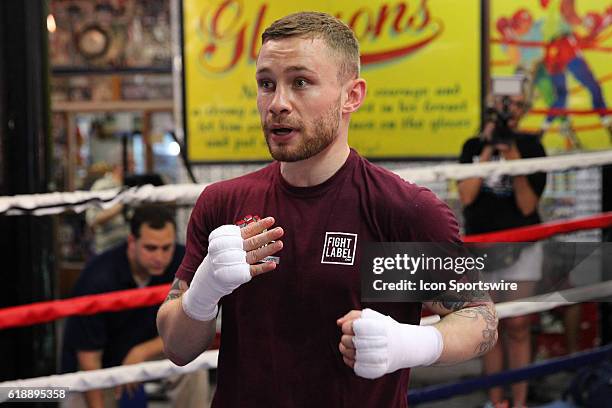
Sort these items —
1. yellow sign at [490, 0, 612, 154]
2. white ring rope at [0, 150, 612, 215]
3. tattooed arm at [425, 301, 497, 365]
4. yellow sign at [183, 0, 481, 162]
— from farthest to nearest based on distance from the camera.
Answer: yellow sign at [183, 0, 481, 162] → yellow sign at [490, 0, 612, 154] → white ring rope at [0, 150, 612, 215] → tattooed arm at [425, 301, 497, 365]

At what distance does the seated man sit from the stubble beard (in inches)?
83.8

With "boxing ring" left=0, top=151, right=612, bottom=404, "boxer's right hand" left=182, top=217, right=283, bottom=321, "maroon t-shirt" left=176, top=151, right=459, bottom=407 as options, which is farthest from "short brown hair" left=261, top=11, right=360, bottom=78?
"boxing ring" left=0, top=151, right=612, bottom=404

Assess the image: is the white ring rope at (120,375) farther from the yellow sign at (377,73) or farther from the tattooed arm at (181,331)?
the yellow sign at (377,73)

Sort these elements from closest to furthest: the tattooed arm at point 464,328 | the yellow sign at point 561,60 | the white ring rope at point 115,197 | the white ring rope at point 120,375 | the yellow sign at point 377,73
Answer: the tattooed arm at point 464,328, the white ring rope at point 120,375, the white ring rope at point 115,197, the yellow sign at point 561,60, the yellow sign at point 377,73

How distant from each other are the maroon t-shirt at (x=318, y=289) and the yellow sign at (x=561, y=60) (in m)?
3.61

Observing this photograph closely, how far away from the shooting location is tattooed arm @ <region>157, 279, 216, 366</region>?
5.81 feet

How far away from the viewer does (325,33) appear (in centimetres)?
170

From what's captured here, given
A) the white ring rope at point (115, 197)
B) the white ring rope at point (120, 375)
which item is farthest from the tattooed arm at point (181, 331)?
the white ring rope at point (115, 197)

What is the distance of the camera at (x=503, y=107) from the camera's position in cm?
440

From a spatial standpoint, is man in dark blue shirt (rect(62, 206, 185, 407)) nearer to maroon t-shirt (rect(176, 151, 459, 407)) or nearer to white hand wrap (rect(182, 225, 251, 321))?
maroon t-shirt (rect(176, 151, 459, 407))

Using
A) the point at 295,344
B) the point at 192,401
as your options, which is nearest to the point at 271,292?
the point at 295,344

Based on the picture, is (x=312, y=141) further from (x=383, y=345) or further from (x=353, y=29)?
(x=353, y=29)

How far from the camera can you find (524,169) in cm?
378

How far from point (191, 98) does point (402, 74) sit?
1286 mm
